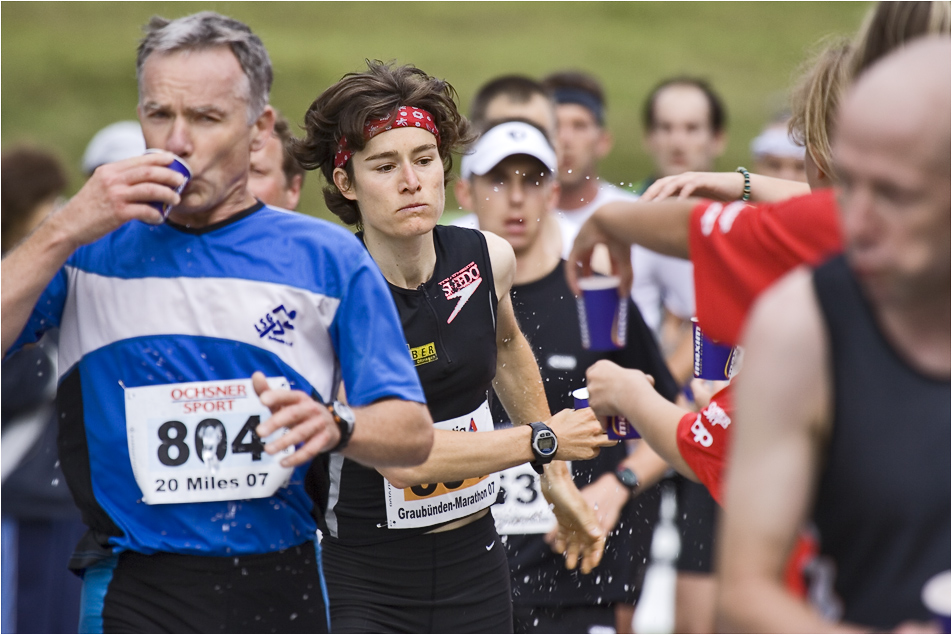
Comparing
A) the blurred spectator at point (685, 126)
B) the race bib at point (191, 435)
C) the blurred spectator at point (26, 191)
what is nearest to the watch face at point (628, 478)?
the race bib at point (191, 435)

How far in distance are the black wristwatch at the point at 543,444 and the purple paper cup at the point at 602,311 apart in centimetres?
33

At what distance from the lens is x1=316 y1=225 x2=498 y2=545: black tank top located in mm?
3609

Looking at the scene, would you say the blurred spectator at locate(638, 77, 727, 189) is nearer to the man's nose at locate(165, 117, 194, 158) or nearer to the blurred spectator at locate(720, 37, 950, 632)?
the man's nose at locate(165, 117, 194, 158)

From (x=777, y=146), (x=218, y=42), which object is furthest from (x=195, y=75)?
(x=777, y=146)

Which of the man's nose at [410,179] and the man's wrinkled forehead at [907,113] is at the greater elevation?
the man's nose at [410,179]

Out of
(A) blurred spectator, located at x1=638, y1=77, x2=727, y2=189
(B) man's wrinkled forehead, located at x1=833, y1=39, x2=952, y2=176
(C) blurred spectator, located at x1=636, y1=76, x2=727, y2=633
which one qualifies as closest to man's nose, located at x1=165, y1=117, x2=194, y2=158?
(B) man's wrinkled forehead, located at x1=833, y1=39, x2=952, y2=176

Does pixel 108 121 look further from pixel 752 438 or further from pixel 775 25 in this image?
pixel 752 438

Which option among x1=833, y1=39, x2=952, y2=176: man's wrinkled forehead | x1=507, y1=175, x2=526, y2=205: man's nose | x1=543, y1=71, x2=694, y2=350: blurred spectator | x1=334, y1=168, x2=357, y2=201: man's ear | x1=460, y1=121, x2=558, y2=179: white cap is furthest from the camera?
x1=543, y1=71, x2=694, y2=350: blurred spectator

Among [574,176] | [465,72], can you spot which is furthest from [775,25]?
[574,176]

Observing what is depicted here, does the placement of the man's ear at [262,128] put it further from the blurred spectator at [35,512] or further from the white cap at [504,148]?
the blurred spectator at [35,512]

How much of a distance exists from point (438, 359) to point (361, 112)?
83 cm

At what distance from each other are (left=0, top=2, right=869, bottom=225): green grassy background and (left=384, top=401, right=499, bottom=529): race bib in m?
15.1

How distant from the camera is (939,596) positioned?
5.93 ft

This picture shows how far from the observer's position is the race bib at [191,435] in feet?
9.79
